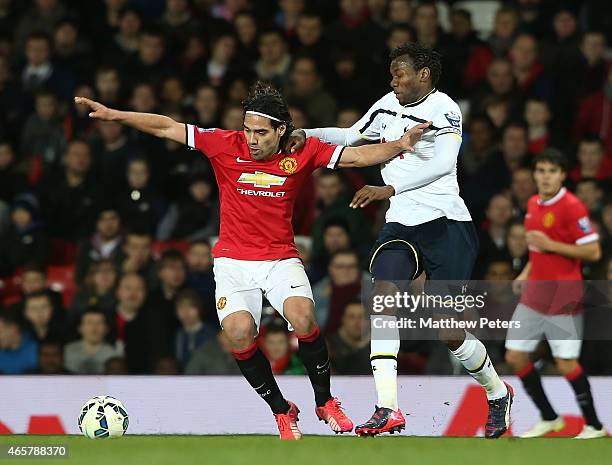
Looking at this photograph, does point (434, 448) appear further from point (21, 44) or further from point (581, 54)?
point (21, 44)

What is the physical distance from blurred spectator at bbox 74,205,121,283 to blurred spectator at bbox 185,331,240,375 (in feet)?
5.98

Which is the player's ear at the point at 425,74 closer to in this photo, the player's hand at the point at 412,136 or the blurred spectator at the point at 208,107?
the player's hand at the point at 412,136

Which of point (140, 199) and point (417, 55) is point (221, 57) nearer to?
point (140, 199)

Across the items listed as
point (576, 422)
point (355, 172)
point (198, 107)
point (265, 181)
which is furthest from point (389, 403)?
point (198, 107)

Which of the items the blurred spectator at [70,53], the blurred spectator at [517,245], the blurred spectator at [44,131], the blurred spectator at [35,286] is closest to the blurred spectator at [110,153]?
the blurred spectator at [44,131]

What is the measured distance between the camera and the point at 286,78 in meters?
14.1

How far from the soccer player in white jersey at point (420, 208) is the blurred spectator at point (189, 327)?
356cm

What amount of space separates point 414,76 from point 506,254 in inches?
143

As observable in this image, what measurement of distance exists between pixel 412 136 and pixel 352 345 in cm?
346

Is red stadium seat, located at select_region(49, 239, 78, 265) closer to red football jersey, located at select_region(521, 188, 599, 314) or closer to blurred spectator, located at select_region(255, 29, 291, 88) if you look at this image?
blurred spectator, located at select_region(255, 29, 291, 88)

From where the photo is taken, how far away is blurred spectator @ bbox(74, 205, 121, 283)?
1295 centimetres

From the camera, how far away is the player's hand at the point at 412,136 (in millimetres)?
8164

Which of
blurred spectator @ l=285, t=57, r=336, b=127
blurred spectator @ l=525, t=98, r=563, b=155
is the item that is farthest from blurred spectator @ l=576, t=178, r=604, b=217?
blurred spectator @ l=285, t=57, r=336, b=127

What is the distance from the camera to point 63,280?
13.1 metres
